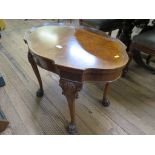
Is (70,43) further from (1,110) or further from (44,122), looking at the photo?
(1,110)

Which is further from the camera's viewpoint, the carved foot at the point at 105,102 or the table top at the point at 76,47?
the carved foot at the point at 105,102

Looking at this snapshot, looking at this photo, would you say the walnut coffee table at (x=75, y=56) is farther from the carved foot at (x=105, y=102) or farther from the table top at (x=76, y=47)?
the carved foot at (x=105, y=102)

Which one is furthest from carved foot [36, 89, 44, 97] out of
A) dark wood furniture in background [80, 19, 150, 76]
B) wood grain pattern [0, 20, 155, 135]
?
dark wood furniture in background [80, 19, 150, 76]

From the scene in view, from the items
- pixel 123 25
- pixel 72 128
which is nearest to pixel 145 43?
pixel 123 25

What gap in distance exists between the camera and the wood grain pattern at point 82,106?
59.9 inches

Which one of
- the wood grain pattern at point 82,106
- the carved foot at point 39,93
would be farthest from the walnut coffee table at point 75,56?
the carved foot at point 39,93

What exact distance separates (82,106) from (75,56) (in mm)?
596

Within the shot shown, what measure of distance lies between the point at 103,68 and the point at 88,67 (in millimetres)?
87

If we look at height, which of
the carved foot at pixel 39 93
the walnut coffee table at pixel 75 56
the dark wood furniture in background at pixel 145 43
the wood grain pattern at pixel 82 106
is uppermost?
the walnut coffee table at pixel 75 56

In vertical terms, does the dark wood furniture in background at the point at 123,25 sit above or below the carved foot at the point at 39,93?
above

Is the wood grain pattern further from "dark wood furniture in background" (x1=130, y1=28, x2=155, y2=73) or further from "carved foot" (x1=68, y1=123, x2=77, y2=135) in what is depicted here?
"dark wood furniture in background" (x1=130, y1=28, x2=155, y2=73)
